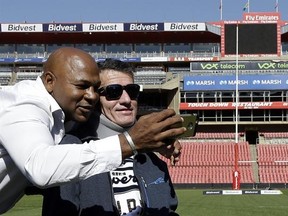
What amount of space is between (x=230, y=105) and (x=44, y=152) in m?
56.3

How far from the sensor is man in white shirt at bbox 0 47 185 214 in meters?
2.37

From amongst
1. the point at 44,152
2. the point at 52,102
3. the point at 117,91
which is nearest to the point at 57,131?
the point at 52,102

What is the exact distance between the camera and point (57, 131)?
2777mm

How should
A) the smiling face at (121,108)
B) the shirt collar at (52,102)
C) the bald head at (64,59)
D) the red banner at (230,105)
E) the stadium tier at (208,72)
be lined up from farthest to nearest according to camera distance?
the red banner at (230,105) < the stadium tier at (208,72) < the smiling face at (121,108) < the bald head at (64,59) < the shirt collar at (52,102)

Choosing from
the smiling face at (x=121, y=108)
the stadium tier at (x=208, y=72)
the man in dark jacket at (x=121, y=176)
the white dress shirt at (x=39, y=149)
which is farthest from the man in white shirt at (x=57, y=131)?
the stadium tier at (x=208, y=72)

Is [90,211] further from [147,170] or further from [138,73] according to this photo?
[138,73]

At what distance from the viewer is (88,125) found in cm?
358

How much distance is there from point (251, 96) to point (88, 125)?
55220mm

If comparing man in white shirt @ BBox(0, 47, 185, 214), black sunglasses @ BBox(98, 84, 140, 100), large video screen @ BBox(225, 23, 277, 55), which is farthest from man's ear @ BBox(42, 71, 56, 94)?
large video screen @ BBox(225, 23, 277, 55)

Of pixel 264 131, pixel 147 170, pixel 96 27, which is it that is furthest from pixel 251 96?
pixel 147 170

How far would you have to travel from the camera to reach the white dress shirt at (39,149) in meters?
2.36

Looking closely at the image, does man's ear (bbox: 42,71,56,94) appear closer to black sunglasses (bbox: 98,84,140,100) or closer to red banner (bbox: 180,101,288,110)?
black sunglasses (bbox: 98,84,140,100)

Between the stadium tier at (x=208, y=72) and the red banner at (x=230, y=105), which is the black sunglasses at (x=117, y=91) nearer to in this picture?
the stadium tier at (x=208, y=72)

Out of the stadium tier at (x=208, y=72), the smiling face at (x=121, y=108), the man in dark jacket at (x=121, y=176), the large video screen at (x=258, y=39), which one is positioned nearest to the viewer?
the man in dark jacket at (x=121, y=176)
